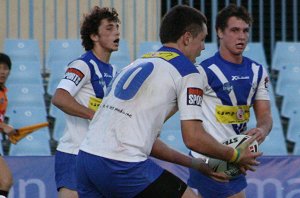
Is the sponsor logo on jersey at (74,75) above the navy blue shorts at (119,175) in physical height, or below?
above

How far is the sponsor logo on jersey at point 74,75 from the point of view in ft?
22.2

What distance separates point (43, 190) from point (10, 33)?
3.68 m

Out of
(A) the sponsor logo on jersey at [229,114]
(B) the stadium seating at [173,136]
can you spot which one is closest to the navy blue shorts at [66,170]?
(A) the sponsor logo on jersey at [229,114]

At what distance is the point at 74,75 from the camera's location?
22.2ft

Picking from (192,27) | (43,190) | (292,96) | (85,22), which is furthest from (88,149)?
(292,96)

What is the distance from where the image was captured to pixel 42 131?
33.3ft

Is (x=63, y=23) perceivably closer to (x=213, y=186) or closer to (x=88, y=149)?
(x=213, y=186)

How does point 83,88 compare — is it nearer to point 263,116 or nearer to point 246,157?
point 263,116

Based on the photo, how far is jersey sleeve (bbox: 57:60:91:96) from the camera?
265 inches

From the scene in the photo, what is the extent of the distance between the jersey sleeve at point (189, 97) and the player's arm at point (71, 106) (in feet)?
6.05

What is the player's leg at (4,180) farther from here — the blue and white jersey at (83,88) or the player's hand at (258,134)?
the player's hand at (258,134)

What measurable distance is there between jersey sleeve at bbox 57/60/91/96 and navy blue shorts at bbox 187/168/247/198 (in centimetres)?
107

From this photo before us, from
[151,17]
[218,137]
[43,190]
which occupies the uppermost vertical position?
[151,17]

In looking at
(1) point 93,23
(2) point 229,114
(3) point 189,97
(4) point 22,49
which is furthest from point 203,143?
(4) point 22,49
